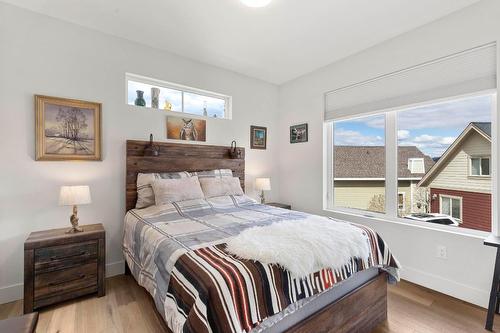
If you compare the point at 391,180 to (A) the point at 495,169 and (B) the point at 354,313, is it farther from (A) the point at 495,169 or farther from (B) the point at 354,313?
(B) the point at 354,313

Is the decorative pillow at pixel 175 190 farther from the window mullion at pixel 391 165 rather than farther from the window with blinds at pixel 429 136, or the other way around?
the window mullion at pixel 391 165

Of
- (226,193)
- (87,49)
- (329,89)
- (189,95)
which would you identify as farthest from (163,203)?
(329,89)

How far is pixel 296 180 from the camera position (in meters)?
3.96

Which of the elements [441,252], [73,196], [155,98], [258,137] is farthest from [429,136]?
[73,196]

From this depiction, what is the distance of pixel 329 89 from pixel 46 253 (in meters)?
3.69

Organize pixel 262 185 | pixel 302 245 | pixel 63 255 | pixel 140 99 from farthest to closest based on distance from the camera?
pixel 262 185, pixel 140 99, pixel 63 255, pixel 302 245

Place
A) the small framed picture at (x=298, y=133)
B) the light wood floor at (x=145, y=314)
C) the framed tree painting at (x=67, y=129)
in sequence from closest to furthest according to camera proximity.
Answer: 1. the light wood floor at (x=145, y=314)
2. the framed tree painting at (x=67, y=129)
3. the small framed picture at (x=298, y=133)

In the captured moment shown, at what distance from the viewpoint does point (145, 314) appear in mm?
1980

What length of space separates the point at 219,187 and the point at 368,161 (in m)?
1.99

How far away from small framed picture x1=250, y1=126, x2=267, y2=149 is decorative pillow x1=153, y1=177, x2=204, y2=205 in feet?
4.76

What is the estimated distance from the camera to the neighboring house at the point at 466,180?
2.22m

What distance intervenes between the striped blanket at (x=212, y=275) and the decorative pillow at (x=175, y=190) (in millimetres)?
352

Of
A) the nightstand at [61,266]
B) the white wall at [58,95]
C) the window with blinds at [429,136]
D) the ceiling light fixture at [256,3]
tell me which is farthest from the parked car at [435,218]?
the nightstand at [61,266]

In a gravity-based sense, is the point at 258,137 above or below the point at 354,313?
above
